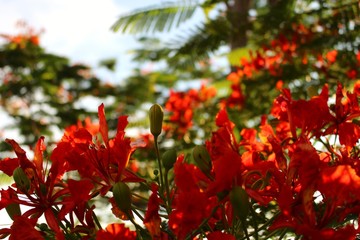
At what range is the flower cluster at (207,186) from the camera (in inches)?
31.9

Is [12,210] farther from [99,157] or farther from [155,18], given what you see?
[155,18]

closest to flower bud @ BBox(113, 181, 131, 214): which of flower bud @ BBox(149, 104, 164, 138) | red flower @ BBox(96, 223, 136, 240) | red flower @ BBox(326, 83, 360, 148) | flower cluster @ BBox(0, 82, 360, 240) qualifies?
flower cluster @ BBox(0, 82, 360, 240)

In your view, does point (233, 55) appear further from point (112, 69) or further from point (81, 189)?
point (112, 69)

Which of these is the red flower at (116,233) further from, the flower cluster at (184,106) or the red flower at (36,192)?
the flower cluster at (184,106)

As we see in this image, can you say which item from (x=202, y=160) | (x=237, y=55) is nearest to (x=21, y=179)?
(x=202, y=160)

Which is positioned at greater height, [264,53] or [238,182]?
[264,53]

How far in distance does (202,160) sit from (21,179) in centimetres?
35

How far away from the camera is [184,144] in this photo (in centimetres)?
238

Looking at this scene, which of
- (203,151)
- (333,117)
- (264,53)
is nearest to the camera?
(203,151)

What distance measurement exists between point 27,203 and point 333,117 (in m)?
0.71

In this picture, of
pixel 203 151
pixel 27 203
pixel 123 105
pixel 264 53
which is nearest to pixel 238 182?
pixel 203 151

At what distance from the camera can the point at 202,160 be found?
972 millimetres

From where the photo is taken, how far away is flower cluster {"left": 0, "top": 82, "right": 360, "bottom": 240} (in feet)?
2.66

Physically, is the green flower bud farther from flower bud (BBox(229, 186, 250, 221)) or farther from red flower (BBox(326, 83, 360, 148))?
red flower (BBox(326, 83, 360, 148))
